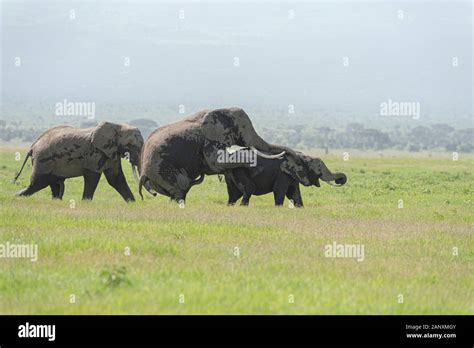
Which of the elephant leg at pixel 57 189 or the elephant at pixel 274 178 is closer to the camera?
the elephant at pixel 274 178

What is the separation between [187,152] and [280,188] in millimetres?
2995

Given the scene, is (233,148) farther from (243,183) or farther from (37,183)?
(37,183)

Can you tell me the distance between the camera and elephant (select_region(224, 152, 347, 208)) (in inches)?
993

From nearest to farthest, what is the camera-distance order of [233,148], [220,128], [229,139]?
[220,128], [229,139], [233,148]

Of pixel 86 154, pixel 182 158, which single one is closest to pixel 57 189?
pixel 86 154

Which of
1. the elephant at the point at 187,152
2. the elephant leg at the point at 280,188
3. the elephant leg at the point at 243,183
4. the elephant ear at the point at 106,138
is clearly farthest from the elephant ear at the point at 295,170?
the elephant ear at the point at 106,138

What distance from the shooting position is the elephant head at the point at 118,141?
25.7m

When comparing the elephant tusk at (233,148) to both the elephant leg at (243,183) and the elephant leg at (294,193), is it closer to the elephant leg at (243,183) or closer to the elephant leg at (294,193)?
the elephant leg at (243,183)

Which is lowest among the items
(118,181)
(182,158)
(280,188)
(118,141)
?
(280,188)

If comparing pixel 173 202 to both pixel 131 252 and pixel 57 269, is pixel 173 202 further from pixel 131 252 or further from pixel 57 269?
pixel 57 269

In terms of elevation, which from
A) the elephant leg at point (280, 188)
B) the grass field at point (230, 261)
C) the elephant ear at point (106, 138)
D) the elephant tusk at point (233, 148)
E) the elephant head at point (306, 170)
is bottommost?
the grass field at point (230, 261)

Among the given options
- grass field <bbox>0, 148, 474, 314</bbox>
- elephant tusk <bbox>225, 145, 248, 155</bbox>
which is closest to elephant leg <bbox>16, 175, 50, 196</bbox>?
grass field <bbox>0, 148, 474, 314</bbox>

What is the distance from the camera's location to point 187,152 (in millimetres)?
24578
